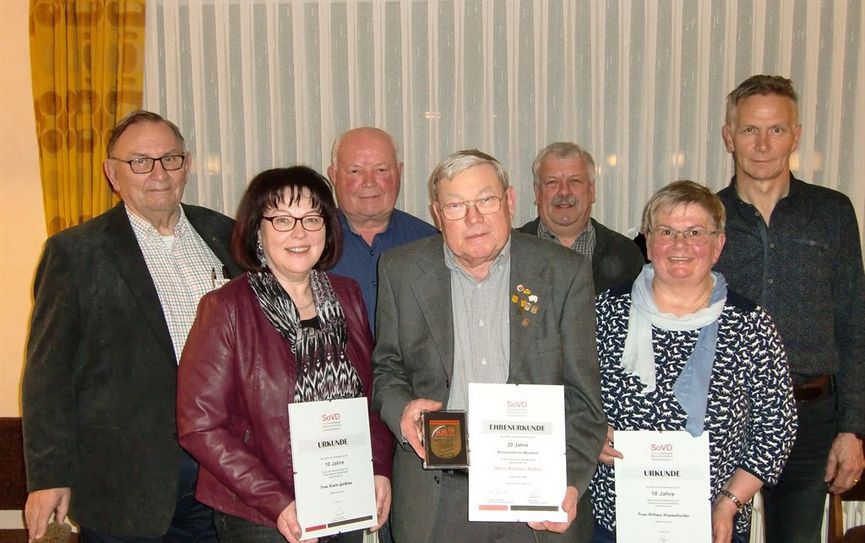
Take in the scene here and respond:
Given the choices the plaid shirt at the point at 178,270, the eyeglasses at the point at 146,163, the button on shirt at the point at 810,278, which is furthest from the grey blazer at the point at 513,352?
the eyeglasses at the point at 146,163

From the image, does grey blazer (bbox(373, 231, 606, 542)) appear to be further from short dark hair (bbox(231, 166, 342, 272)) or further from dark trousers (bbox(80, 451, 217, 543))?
dark trousers (bbox(80, 451, 217, 543))

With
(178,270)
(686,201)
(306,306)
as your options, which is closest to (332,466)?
(306,306)

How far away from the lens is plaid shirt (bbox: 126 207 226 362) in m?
2.76

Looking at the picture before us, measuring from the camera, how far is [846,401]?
2963 millimetres

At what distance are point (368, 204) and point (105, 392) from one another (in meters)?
1.41

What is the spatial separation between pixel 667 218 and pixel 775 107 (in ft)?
3.08

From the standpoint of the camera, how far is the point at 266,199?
2.29m

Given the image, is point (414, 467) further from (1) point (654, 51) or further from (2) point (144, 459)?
(1) point (654, 51)

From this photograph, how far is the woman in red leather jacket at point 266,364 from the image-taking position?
2145 millimetres

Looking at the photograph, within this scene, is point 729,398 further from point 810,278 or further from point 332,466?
point 332,466

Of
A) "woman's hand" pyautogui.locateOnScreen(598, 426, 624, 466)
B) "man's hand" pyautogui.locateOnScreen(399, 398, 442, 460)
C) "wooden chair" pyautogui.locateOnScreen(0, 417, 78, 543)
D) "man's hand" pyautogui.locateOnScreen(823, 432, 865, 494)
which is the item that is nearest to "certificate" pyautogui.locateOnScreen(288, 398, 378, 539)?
"man's hand" pyautogui.locateOnScreen(399, 398, 442, 460)

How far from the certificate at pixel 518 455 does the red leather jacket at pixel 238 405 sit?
56 cm

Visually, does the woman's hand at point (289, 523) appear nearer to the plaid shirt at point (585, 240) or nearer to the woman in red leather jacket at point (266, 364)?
the woman in red leather jacket at point (266, 364)

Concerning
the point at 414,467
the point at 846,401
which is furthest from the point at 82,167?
the point at 846,401
